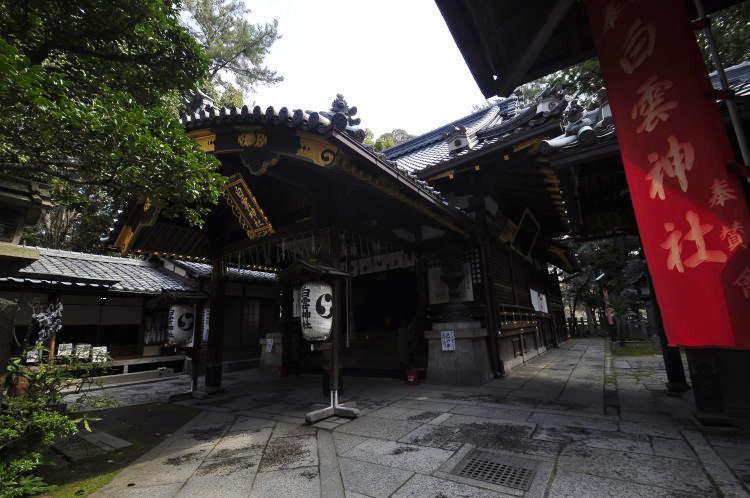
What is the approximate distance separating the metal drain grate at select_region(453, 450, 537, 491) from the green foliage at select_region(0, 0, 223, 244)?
16.5 feet

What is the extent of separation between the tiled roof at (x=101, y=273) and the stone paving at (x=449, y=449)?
25.8 ft

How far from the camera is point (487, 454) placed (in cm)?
372

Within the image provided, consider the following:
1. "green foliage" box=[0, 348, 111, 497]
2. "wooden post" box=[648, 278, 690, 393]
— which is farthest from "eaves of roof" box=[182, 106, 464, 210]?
"wooden post" box=[648, 278, 690, 393]

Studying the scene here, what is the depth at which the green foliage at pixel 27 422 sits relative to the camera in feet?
10.4

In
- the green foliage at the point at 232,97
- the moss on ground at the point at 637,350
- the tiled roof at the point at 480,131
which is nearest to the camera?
the tiled roof at the point at 480,131

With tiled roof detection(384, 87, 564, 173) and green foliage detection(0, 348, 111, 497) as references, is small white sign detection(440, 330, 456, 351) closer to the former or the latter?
tiled roof detection(384, 87, 564, 173)

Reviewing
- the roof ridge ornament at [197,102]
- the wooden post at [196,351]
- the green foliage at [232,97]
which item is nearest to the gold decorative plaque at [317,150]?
the roof ridge ornament at [197,102]

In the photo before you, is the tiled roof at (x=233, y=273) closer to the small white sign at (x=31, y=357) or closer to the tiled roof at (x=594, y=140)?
the small white sign at (x=31, y=357)

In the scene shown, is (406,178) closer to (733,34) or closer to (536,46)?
(536,46)

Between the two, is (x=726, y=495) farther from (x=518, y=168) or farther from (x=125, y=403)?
(x=125, y=403)

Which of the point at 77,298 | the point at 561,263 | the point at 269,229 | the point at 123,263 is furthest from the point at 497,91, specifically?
the point at 561,263

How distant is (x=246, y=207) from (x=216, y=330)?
4.02m

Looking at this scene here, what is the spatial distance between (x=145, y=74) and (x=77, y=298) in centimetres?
1095

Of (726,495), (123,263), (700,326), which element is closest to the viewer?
(700,326)
